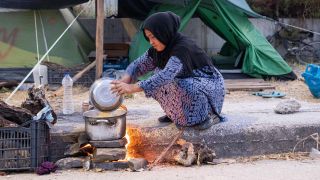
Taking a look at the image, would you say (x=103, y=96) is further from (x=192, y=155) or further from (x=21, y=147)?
(x=192, y=155)

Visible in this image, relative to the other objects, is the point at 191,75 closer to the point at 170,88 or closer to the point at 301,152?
the point at 170,88

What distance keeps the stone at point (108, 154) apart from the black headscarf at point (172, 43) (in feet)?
2.89

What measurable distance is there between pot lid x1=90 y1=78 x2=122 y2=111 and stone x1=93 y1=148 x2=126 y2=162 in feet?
1.23

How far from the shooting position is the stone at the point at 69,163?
468 centimetres

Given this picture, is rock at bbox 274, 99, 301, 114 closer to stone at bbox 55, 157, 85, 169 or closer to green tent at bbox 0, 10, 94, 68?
stone at bbox 55, 157, 85, 169

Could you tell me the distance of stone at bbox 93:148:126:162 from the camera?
A: 4.62m

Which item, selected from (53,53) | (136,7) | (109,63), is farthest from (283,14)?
(53,53)

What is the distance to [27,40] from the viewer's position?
957 centimetres

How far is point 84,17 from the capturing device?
12.1m

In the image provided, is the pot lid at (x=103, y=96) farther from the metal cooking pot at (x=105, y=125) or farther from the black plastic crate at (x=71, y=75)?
the black plastic crate at (x=71, y=75)

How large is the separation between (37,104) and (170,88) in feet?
4.55

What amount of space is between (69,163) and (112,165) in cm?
39

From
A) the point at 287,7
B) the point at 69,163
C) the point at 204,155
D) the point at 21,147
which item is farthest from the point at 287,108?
the point at 287,7

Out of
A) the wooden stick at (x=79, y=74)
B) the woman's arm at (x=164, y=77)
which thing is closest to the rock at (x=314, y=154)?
the woman's arm at (x=164, y=77)
